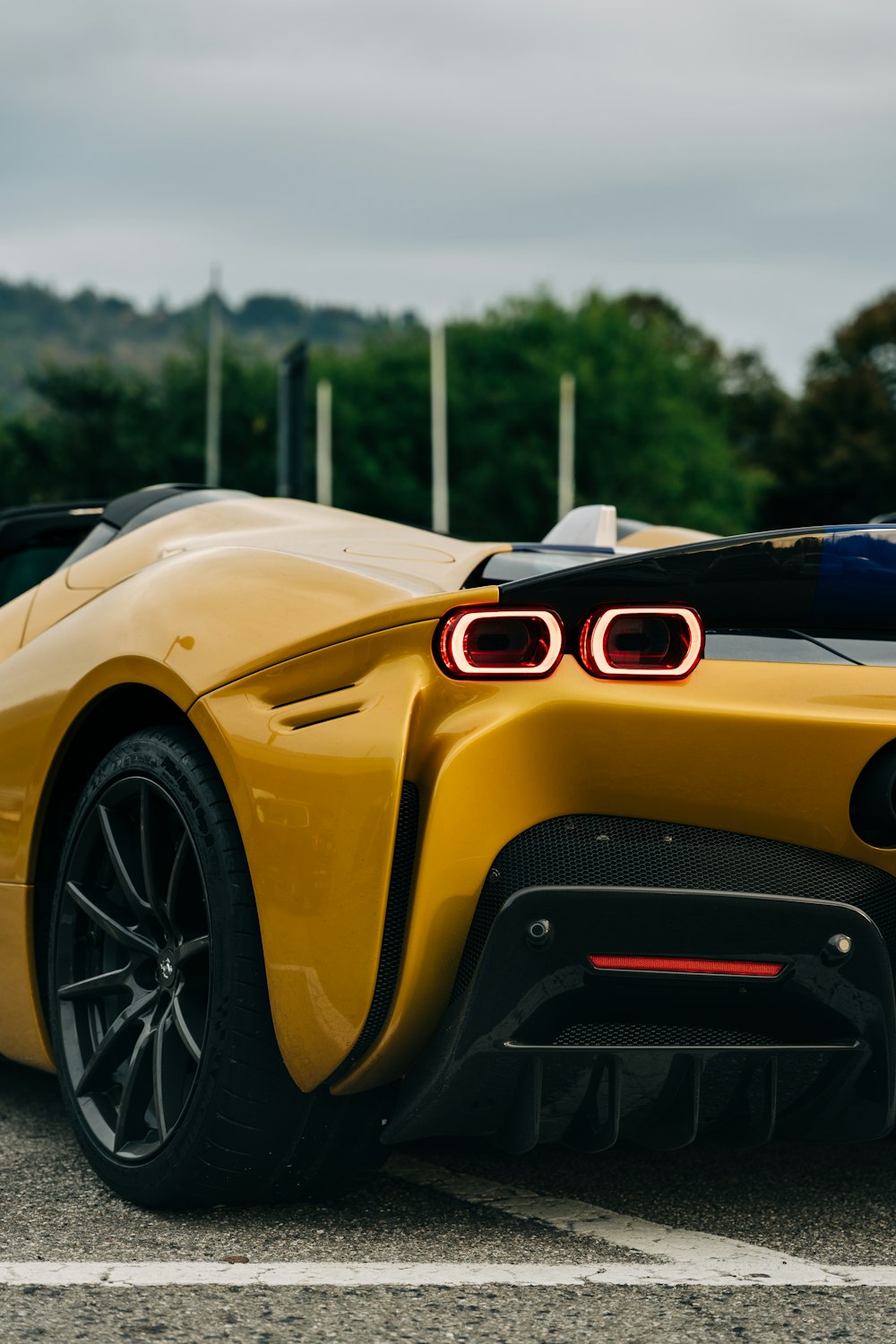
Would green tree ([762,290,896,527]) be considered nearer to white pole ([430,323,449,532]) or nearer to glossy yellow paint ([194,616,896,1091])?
white pole ([430,323,449,532])

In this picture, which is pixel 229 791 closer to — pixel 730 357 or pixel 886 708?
pixel 886 708

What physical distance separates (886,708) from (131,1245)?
139 centimetres

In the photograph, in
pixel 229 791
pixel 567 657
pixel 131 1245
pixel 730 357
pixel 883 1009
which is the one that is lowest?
pixel 131 1245

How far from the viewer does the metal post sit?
15070mm

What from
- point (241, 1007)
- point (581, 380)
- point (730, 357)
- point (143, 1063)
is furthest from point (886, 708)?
point (730, 357)

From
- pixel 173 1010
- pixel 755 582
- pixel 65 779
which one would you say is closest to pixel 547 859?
pixel 755 582

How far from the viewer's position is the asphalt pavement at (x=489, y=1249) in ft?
7.63

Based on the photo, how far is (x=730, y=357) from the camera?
2813 inches

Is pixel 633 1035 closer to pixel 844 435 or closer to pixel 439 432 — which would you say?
pixel 439 432

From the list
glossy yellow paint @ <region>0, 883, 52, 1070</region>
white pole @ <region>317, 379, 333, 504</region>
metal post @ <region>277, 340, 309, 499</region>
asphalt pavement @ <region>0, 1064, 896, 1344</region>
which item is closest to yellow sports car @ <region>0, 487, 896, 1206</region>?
asphalt pavement @ <region>0, 1064, 896, 1344</region>

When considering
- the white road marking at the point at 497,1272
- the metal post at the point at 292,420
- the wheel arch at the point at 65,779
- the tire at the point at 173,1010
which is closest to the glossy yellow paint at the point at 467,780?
the tire at the point at 173,1010

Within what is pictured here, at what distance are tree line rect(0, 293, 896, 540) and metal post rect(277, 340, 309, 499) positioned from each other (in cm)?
4170

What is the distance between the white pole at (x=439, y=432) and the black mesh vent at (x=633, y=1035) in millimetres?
52978

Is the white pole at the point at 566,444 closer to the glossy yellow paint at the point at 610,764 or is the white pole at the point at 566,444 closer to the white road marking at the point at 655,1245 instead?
the white road marking at the point at 655,1245
